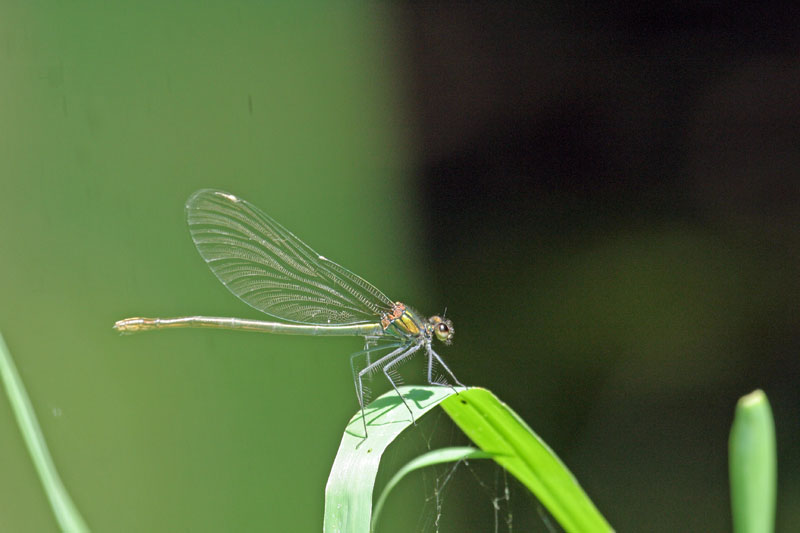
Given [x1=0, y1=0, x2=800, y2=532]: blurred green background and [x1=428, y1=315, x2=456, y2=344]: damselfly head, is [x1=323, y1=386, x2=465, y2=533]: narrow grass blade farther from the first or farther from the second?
[x1=0, y1=0, x2=800, y2=532]: blurred green background

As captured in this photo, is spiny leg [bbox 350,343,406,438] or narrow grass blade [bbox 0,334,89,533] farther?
spiny leg [bbox 350,343,406,438]

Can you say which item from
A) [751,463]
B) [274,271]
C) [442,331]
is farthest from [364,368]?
[751,463]

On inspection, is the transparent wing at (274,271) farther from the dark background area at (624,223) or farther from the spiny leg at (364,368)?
the dark background area at (624,223)

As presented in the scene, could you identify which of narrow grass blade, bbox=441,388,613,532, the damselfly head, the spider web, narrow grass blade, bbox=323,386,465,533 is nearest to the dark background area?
the spider web

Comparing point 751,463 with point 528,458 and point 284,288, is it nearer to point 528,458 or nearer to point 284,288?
point 528,458

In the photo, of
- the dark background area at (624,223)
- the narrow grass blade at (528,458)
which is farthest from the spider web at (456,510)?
the narrow grass blade at (528,458)

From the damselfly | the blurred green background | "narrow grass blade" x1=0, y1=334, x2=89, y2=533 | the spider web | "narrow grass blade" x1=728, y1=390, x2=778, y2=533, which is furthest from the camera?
the spider web

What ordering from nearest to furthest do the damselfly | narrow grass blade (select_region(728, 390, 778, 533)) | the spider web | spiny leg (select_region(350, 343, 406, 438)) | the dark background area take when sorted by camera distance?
narrow grass blade (select_region(728, 390, 778, 533)) → spiny leg (select_region(350, 343, 406, 438)) → the damselfly → the dark background area → the spider web

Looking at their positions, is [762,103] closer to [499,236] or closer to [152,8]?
[499,236]
